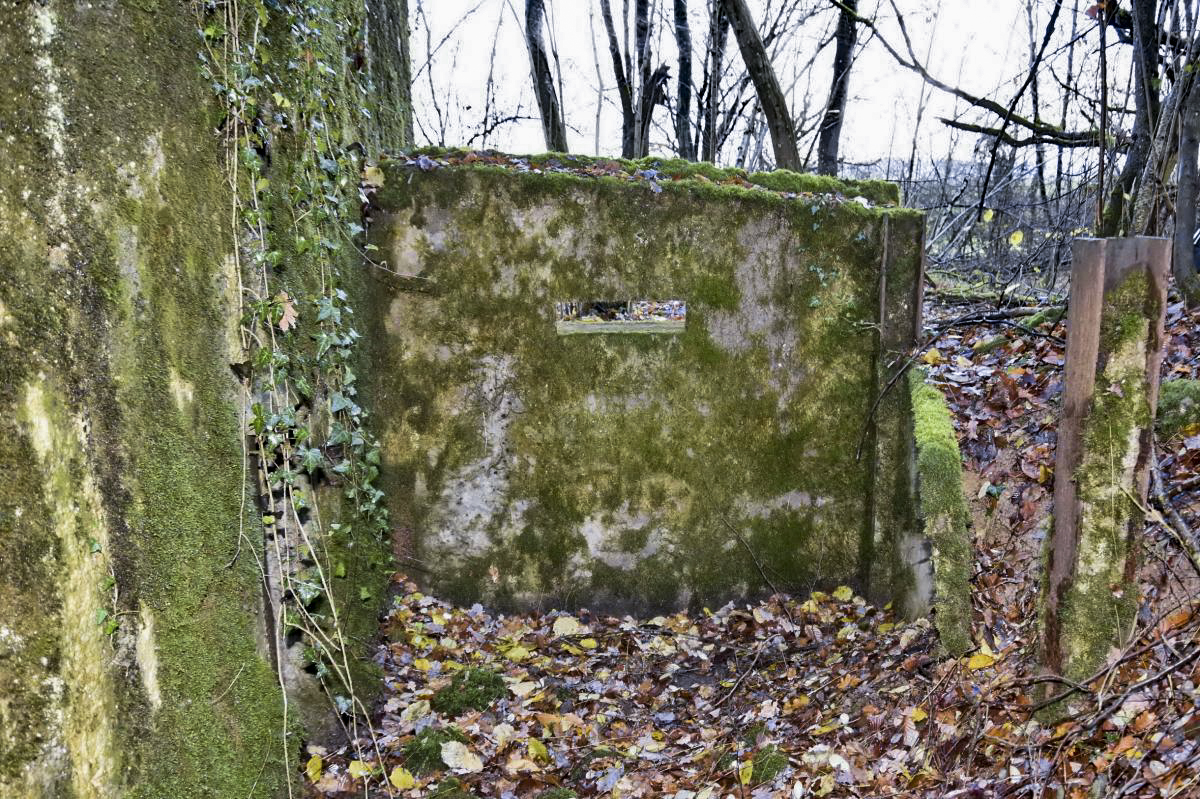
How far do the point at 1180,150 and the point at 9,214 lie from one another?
5.88m

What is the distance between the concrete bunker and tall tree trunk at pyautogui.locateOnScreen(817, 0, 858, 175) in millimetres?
7062

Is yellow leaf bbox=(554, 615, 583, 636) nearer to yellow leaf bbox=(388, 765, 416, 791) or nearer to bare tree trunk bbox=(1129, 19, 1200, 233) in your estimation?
yellow leaf bbox=(388, 765, 416, 791)

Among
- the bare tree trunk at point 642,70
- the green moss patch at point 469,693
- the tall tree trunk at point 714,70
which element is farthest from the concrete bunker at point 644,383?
the tall tree trunk at point 714,70

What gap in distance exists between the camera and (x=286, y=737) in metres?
3.05

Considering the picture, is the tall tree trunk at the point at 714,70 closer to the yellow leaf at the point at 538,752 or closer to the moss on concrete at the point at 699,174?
the moss on concrete at the point at 699,174

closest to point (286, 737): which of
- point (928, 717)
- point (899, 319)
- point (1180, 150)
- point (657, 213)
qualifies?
point (928, 717)

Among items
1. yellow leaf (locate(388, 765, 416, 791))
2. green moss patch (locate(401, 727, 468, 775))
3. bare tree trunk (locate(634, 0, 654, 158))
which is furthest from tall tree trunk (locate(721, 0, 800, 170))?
yellow leaf (locate(388, 765, 416, 791))

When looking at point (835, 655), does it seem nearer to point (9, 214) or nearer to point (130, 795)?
point (130, 795)


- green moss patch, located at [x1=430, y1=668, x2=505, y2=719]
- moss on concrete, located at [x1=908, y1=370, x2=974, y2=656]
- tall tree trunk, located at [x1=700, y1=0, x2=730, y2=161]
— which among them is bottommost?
green moss patch, located at [x1=430, y1=668, x2=505, y2=719]

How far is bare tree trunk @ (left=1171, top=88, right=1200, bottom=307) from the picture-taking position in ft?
14.4

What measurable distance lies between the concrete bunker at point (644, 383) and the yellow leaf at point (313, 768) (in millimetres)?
1461

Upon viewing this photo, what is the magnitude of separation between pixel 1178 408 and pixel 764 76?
16.1ft

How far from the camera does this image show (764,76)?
7.04 m

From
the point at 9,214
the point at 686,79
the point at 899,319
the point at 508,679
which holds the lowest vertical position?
the point at 508,679
